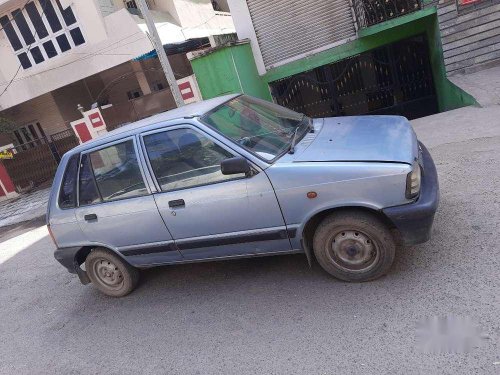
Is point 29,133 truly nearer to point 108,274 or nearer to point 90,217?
point 108,274

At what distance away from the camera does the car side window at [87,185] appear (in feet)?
12.9

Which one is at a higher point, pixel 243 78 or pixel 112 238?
pixel 243 78

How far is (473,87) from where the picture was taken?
705 cm

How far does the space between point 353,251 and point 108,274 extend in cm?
267

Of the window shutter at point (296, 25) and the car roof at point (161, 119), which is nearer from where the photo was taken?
the car roof at point (161, 119)

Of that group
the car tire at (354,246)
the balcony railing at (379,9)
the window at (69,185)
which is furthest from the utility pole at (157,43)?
the car tire at (354,246)

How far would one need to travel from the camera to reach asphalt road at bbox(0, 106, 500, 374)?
103 inches

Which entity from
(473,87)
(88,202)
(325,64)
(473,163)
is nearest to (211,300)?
(88,202)

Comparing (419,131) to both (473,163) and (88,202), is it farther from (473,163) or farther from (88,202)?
(88,202)

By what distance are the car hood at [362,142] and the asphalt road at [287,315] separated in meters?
0.98

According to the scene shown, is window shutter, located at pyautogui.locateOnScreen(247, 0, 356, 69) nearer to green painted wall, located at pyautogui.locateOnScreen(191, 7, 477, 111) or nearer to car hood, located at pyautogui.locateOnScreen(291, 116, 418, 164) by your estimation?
green painted wall, located at pyautogui.locateOnScreen(191, 7, 477, 111)

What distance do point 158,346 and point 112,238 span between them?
3.96 ft

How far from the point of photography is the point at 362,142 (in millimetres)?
3264

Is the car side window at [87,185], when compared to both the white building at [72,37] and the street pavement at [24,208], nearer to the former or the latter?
the street pavement at [24,208]
